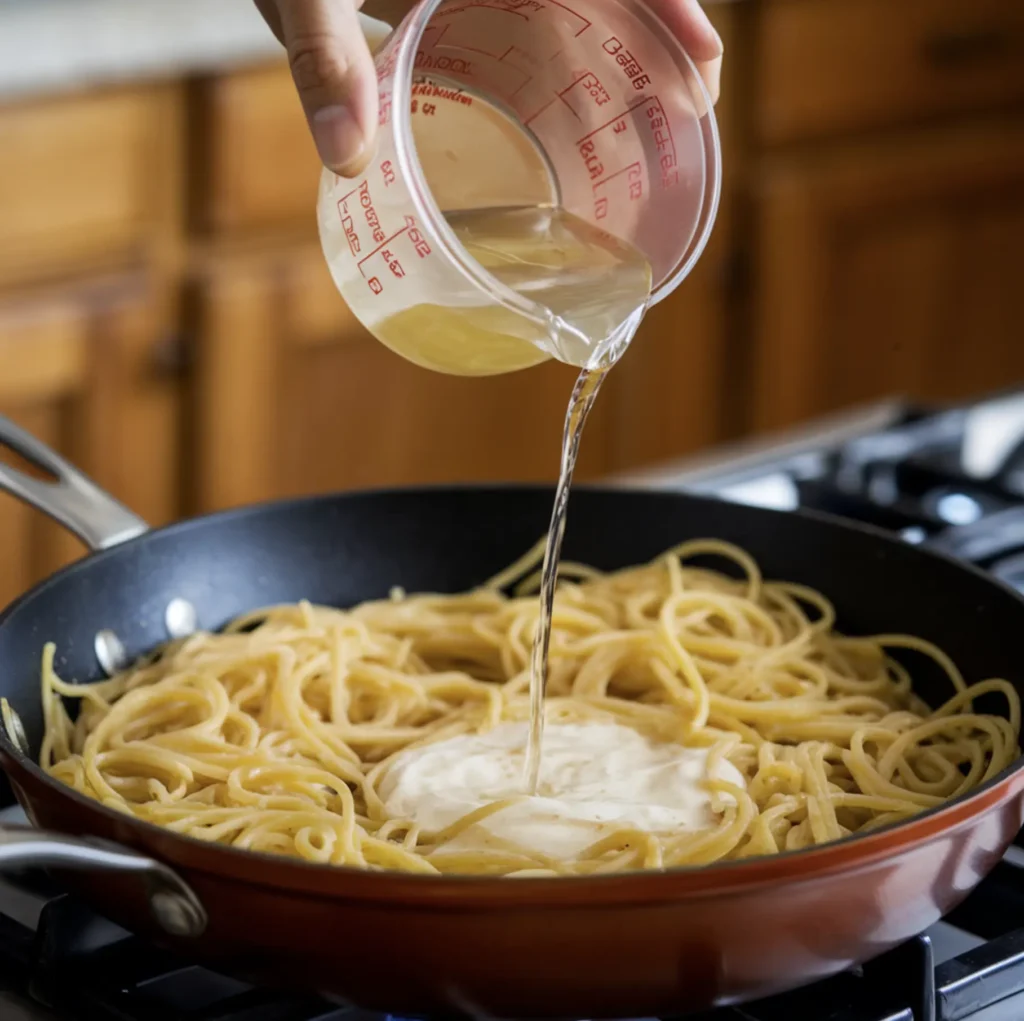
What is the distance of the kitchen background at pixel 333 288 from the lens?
219cm

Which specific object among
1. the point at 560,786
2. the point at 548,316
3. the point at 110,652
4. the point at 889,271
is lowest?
the point at 560,786

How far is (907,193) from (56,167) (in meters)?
1.54

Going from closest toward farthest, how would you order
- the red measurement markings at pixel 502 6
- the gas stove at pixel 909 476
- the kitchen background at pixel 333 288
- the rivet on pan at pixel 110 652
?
1. the red measurement markings at pixel 502 6
2. the rivet on pan at pixel 110 652
3. the gas stove at pixel 909 476
4. the kitchen background at pixel 333 288

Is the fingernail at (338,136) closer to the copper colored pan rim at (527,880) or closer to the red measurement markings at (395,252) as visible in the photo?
the red measurement markings at (395,252)

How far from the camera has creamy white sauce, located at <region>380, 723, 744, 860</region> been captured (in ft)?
3.21

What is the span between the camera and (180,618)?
49.3 inches

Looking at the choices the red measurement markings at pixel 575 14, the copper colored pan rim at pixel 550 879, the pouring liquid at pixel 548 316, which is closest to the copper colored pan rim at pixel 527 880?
the copper colored pan rim at pixel 550 879

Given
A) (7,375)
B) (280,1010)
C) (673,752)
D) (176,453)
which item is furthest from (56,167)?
(280,1010)

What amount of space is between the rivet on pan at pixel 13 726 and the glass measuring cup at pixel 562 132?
1.03 feet

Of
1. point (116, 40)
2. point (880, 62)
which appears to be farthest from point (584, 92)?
point (880, 62)

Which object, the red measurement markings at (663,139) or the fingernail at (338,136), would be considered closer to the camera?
the fingernail at (338,136)

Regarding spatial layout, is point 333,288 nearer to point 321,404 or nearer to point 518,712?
point 321,404

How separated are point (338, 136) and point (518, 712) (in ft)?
1.54

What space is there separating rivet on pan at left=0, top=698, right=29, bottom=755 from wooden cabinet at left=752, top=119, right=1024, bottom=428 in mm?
2012
